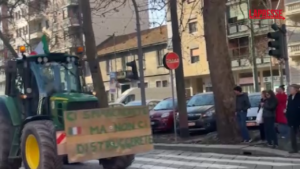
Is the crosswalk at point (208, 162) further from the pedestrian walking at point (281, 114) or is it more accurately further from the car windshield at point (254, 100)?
the car windshield at point (254, 100)

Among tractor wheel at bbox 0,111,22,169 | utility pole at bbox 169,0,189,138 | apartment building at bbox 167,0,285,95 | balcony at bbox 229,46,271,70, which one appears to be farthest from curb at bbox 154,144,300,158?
balcony at bbox 229,46,271,70

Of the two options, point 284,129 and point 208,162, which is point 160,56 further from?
point 208,162

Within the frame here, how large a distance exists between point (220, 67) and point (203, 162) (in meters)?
3.94

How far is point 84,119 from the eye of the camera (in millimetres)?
11125

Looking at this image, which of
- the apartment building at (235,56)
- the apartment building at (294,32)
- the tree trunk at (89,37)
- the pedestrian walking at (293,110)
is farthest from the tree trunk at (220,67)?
the apartment building at (235,56)

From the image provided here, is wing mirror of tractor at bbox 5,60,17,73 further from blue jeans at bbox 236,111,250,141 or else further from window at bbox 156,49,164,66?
window at bbox 156,49,164,66

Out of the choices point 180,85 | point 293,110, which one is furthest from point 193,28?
point 293,110

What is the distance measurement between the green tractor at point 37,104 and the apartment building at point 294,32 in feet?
104

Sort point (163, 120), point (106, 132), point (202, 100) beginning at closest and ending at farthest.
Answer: point (106, 132) → point (163, 120) → point (202, 100)

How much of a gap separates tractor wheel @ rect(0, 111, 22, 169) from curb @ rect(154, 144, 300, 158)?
5769 mm

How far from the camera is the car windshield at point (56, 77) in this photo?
12.4m

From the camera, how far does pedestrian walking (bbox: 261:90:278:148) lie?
15273mm

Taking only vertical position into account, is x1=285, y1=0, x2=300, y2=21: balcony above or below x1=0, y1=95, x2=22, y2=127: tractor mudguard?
above

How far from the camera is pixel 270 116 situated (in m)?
15.4
